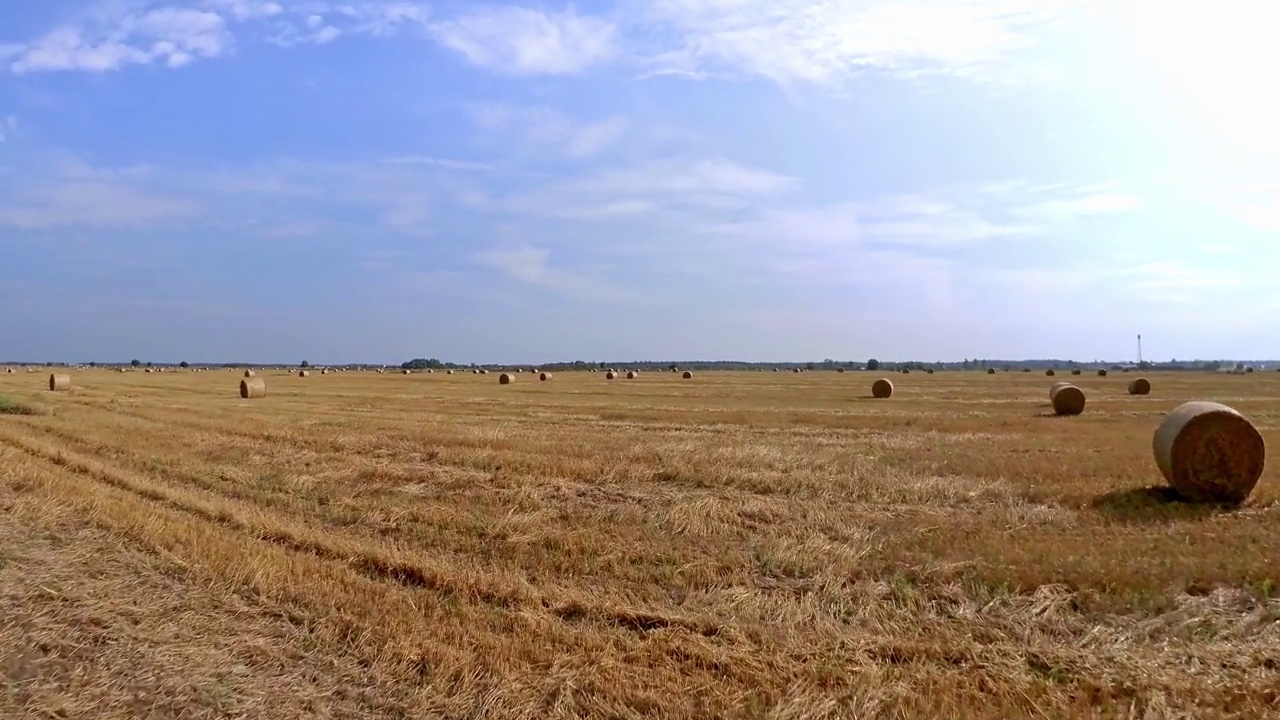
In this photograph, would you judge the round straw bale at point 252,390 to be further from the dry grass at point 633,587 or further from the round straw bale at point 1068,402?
the round straw bale at point 1068,402

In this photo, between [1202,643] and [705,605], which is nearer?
[1202,643]

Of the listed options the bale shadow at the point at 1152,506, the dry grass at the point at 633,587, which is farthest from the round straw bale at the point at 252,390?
the bale shadow at the point at 1152,506

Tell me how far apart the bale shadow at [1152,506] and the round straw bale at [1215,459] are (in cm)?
23

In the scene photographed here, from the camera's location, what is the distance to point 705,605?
7215 mm

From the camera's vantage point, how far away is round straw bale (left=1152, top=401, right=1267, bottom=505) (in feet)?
38.3

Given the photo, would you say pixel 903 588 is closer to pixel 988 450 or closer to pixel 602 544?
pixel 602 544

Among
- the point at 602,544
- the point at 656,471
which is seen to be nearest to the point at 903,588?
the point at 602,544

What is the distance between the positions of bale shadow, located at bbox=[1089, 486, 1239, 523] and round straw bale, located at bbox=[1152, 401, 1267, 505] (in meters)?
0.23

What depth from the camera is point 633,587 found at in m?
7.74

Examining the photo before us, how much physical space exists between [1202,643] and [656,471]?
26.8ft

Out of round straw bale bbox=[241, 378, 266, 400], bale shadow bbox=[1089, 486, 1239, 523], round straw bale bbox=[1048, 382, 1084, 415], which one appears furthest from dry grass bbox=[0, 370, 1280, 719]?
round straw bale bbox=[241, 378, 266, 400]

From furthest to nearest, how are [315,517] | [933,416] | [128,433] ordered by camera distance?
1. [933,416]
2. [128,433]
3. [315,517]

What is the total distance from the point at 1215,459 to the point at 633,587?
29.1 ft

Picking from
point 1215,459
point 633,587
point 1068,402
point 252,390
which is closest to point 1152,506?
point 1215,459
